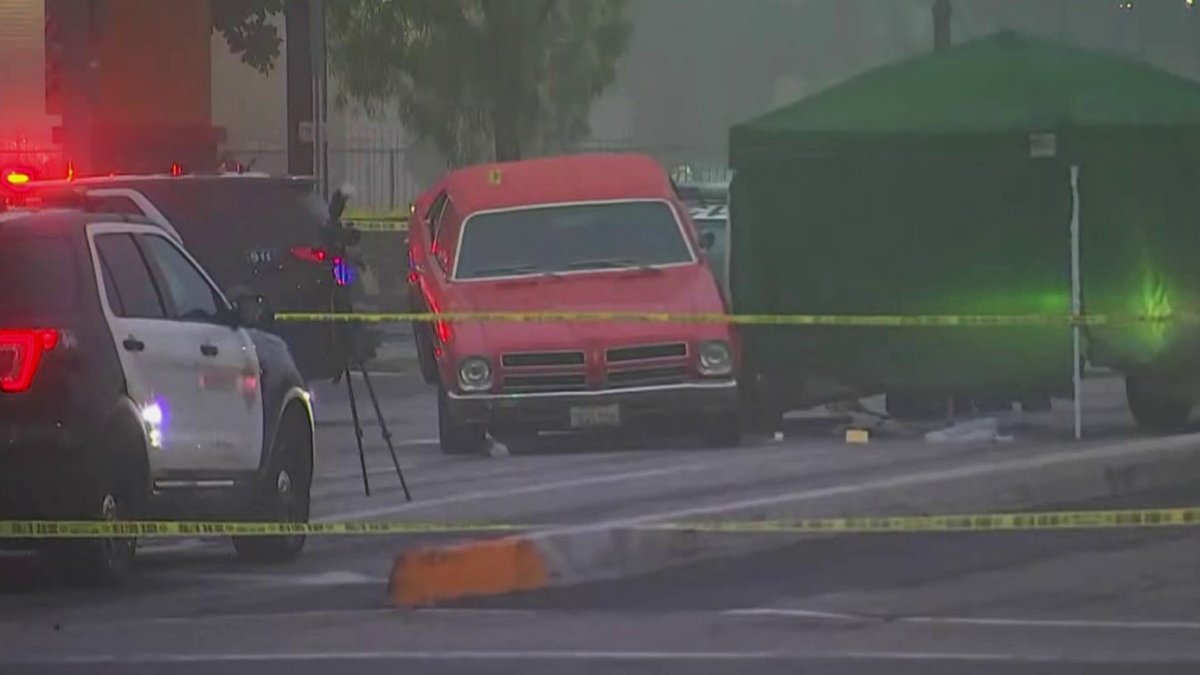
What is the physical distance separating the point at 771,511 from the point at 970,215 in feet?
17.2

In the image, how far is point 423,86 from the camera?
32.3 m

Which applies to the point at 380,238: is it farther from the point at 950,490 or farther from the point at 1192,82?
the point at 950,490

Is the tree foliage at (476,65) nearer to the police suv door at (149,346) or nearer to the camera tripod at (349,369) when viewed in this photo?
the camera tripod at (349,369)

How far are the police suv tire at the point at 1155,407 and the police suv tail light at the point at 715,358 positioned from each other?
9.74 feet

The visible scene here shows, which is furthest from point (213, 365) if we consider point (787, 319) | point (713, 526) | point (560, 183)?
point (560, 183)

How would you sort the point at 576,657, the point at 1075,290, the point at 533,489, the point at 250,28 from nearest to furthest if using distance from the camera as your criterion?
1. the point at 576,657
2. the point at 533,489
3. the point at 1075,290
4. the point at 250,28

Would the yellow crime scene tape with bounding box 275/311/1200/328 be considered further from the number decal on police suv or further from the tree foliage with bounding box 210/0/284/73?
the tree foliage with bounding box 210/0/284/73

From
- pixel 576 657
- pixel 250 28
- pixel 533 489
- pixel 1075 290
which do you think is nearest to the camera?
pixel 576 657

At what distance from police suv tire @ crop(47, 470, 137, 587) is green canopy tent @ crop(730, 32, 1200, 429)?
7474 mm

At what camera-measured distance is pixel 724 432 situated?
1812 centimetres

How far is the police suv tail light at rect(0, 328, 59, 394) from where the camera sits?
1159 cm

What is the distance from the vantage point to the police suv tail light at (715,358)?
17719 mm

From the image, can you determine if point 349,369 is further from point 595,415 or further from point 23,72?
point 23,72

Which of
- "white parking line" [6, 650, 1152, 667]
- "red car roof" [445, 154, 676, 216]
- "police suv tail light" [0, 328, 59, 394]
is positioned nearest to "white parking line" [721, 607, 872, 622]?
"white parking line" [6, 650, 1152, 667]
